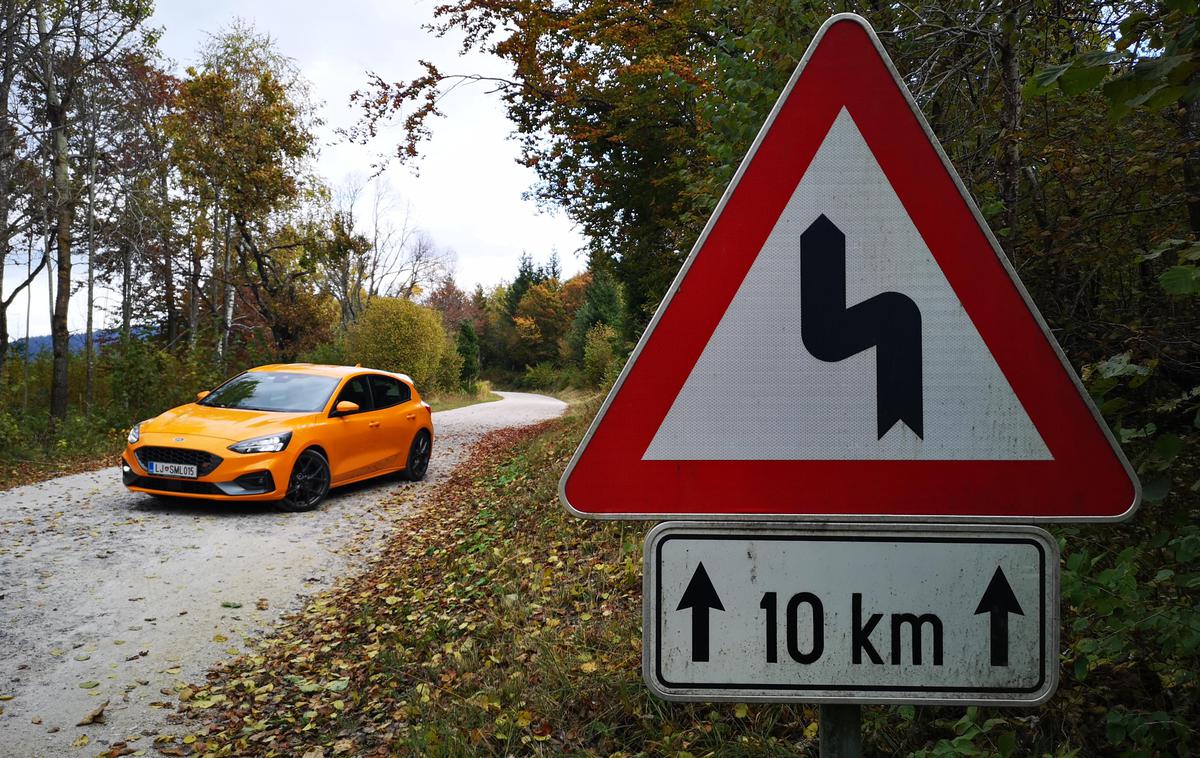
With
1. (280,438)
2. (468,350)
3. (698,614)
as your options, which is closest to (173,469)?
(280,438)

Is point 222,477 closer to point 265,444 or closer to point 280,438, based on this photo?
point 265,444

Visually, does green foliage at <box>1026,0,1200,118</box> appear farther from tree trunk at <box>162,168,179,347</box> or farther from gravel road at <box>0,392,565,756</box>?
tree trunk at <box>162,168,179,347</box>

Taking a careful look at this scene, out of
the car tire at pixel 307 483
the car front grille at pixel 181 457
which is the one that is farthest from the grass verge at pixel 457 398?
the car front grille at pixel 181 457

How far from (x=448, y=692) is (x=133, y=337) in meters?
16.0

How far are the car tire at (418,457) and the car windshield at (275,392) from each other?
1.91 meters

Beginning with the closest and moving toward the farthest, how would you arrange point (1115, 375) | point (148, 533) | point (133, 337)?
point (1115, 375) < point (148, 533) < point (133, 337)

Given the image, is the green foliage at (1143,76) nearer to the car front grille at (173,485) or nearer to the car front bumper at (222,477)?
the car front bumper at (222,477)

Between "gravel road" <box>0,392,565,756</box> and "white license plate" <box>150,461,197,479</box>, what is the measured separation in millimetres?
443

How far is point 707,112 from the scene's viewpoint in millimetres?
4340

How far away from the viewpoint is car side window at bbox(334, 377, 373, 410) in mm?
9992

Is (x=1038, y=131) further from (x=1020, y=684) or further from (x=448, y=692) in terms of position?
(x=448, y=692)

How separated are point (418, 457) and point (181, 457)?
382cm

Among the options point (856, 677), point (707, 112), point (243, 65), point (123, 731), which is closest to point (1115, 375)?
point (856, 677)

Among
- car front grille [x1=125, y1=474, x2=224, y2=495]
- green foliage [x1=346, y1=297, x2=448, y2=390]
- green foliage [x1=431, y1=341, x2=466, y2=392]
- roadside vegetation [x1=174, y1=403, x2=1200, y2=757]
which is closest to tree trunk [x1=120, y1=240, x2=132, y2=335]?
green foliage [x1=346, y1=297, x2=448, y2=390]
